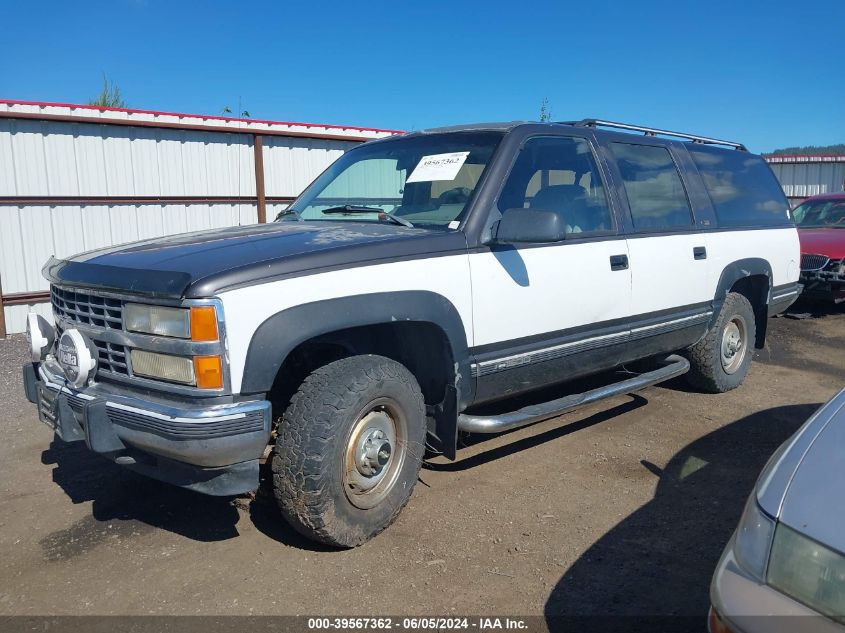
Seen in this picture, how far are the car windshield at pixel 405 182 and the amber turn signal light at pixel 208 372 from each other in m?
1.41

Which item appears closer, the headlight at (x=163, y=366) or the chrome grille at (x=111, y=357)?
the headlight at (x=163, y=366)

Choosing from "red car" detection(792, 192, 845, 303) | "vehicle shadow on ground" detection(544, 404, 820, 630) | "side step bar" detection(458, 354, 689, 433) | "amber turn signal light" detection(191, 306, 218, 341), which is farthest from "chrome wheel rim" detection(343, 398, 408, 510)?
"red car" detection(792, 192, 845, 303)

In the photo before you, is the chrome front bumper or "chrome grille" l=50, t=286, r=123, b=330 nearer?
the chrome front bumper

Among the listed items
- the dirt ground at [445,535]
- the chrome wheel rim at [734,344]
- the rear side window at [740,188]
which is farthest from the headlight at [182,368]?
the chrome wheel rim at [734,344]

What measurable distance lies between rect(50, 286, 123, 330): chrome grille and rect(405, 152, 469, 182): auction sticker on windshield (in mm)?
1803

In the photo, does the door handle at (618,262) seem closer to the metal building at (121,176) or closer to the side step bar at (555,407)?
the side step bar at (555,407)

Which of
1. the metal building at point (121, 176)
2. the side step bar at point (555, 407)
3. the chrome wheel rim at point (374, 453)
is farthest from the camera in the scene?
the metal building at point (121, 176)

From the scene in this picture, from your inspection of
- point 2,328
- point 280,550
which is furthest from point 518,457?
point 2,328

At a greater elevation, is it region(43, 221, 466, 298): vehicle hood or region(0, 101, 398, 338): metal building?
region(0, 101, 398, 338): metal building

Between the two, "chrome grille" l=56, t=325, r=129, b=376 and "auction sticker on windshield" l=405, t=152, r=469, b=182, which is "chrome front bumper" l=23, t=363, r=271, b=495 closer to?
"chrome grille" l=56, t=325, r=129, b=376

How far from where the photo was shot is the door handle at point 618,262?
435 centimetres

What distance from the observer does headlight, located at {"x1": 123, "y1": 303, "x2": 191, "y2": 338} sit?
9.17 ft

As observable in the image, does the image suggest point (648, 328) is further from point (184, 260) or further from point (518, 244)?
point (184, 260)

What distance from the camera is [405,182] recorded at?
4.17 metres
